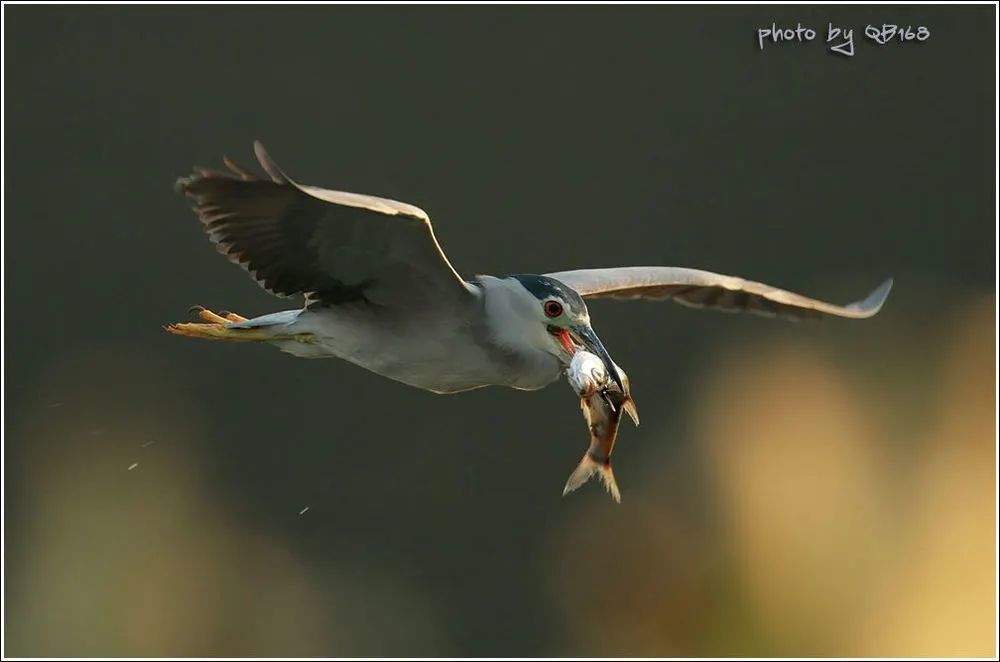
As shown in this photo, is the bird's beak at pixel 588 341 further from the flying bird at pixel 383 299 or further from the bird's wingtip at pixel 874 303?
the bird's wingtip at pixel 874 303

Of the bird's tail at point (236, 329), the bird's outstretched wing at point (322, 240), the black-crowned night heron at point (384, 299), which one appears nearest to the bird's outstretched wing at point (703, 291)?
the black-crowned night heron at point (384, 299)

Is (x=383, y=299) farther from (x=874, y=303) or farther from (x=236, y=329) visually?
(x=874, y=303)

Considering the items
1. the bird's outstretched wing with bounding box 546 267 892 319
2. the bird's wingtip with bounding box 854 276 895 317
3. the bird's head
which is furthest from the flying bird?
the bird's wingtip with bounding box 854 276 895 317

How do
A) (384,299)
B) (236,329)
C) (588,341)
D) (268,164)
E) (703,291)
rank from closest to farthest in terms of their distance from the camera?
A: (268,164) < (588,341) < (384,299) < (236,329) < (703,291)

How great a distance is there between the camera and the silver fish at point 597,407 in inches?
142

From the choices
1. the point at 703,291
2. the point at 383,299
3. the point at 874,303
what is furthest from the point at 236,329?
the point at 874,303

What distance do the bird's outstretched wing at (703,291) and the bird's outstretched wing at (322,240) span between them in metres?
0.80

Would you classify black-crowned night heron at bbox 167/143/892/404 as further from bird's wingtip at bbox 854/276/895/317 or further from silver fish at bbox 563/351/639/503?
bird's wingtip at bbox 854/276/895/317

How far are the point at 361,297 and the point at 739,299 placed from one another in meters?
1.42

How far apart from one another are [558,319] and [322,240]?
611 mm

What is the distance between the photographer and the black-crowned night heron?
3.60m

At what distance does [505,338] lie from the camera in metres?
3.87

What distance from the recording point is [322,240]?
3.72m

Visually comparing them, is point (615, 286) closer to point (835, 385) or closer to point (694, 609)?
point (694, 609)
